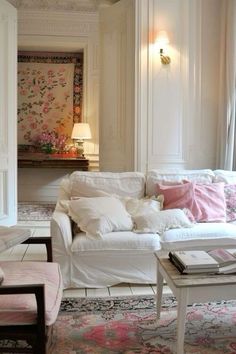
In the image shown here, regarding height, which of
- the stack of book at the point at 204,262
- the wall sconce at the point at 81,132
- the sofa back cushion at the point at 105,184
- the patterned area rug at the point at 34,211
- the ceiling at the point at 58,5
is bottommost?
the patterned area rug at the point at 34,211

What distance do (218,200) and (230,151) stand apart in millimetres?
1090

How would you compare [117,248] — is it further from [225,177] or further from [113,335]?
[225,177]

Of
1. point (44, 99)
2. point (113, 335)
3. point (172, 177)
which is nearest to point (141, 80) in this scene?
point (172, 177)

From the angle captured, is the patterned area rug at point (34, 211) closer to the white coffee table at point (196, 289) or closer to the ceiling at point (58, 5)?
the ceiling at point (58, 5)

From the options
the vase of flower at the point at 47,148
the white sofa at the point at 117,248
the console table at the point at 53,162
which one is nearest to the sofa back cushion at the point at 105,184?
the white sofa at the point at 117,248

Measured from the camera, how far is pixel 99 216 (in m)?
3.10

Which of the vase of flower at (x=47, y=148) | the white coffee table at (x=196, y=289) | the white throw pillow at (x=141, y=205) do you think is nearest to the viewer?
the white coffee table at (x=196, y=289)

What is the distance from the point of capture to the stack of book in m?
2.12

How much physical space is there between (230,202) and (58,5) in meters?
4.74

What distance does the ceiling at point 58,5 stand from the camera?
650 cm

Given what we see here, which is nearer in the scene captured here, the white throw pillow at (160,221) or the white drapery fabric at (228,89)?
the white throw pillow at (160,221)

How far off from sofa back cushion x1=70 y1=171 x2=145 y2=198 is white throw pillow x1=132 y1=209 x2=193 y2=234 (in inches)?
18.6

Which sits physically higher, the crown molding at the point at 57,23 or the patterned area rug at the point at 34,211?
the crown molding at the point at 57,23

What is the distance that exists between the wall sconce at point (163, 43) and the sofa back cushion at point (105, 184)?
62.8 inches
